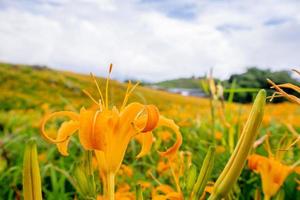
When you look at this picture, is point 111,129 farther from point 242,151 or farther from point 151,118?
point 242,151

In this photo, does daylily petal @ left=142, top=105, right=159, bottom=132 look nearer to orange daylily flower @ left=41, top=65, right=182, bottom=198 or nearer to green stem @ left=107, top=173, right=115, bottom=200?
orange daylily flower @ left=41, top=65, right=182, bottom=198

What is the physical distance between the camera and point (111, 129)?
2.12 feet

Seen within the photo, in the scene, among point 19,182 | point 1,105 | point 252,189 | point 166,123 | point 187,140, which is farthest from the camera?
point 1,105

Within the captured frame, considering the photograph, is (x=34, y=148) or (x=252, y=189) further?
(x=252, y=189)

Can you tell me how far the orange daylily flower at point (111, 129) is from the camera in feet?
1.99

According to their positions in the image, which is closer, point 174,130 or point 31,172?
point 31,172

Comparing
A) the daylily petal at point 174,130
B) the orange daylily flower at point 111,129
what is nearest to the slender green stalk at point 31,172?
the orange daylily flower at point 111,129

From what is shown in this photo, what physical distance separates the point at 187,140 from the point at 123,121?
229cm

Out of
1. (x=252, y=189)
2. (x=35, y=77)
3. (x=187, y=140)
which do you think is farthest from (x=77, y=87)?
(x=252, y=189)

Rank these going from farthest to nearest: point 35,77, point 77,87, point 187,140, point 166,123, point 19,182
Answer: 1. point 35,77
2. point 77,87
3. point 187,140
4. point 19,182
5. point 166,123

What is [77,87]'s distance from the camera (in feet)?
51.7

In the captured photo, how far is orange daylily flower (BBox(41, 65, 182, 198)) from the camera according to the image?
0.61m

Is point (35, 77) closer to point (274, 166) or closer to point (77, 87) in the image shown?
point (77, 87)

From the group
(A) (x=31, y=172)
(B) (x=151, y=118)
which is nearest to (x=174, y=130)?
(B) (x=151, y=118)
